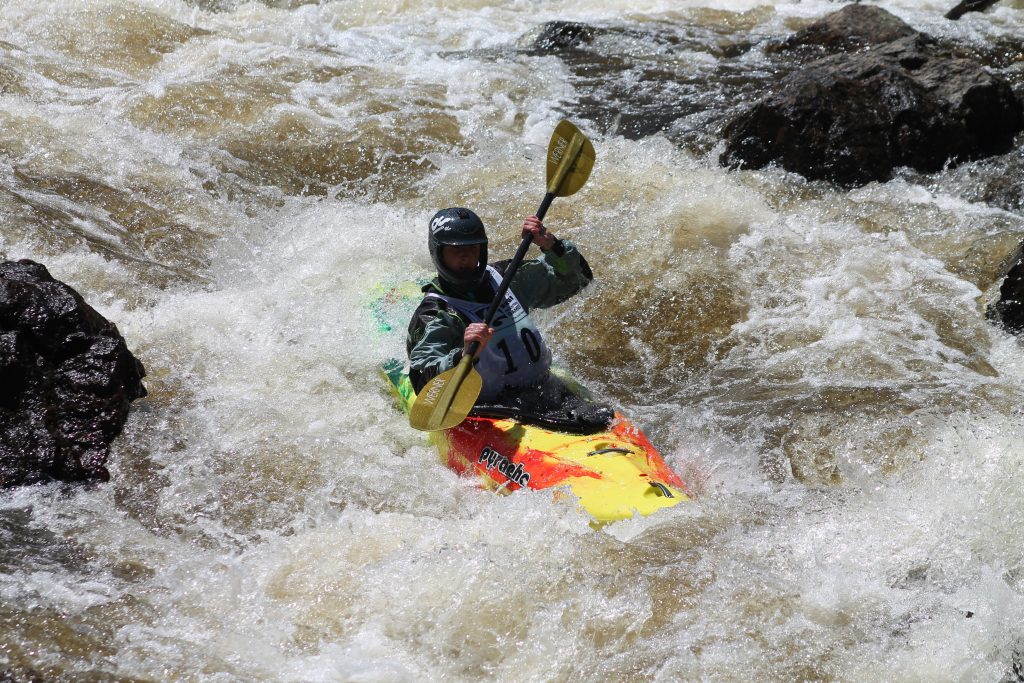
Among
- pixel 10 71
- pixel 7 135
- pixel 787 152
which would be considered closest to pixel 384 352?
pixel 787 152

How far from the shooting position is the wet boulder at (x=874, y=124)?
657 centimetres

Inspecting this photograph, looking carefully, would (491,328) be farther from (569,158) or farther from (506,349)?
(569,158)

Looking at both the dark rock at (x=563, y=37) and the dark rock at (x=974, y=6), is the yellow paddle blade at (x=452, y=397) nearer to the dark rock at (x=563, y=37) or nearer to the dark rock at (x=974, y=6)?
the dark rock at (x=563, y=37)

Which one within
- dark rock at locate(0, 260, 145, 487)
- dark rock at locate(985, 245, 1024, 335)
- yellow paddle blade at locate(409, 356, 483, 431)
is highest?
dark rock at locate(985, 245, 1024, 335)

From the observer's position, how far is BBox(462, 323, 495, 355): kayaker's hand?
3.81 metres

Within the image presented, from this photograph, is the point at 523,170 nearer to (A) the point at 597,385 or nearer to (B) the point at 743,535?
(A) the point at 597,385

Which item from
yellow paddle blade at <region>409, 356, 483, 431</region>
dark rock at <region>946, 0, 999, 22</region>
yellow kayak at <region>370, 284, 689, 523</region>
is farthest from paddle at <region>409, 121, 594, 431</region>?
dark rock at <region>946, 0, 999, 22</region>

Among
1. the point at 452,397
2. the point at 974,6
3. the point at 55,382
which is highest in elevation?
the point at 974,6

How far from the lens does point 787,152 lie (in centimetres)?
665

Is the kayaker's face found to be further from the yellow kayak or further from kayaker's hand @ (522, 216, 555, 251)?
the yellow kayak

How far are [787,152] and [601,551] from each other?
13.7ft

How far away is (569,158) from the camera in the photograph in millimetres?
4570

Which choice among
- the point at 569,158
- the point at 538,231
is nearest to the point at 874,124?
the point at 569,158

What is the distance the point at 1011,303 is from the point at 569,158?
8.16ft
